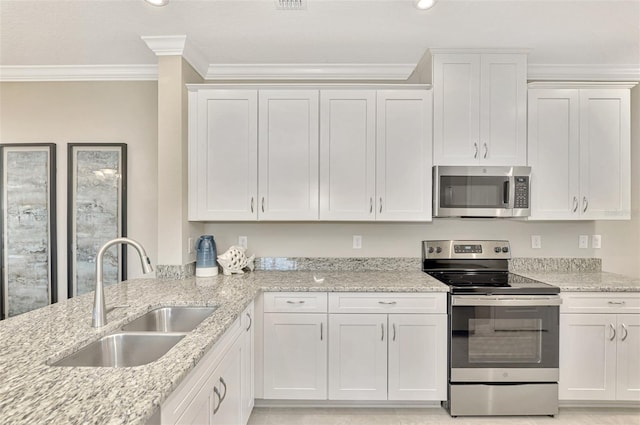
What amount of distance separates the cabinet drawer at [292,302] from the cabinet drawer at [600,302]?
1.72m

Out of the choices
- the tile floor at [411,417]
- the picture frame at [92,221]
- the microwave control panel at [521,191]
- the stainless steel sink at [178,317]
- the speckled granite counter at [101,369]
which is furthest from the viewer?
the picture frame at [92,221]

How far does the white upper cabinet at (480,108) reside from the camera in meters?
2.57

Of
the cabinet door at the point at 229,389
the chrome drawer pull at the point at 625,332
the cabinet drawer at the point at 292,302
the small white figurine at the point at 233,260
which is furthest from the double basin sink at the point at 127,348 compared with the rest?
the chrome drawer pull at the point at 625,332

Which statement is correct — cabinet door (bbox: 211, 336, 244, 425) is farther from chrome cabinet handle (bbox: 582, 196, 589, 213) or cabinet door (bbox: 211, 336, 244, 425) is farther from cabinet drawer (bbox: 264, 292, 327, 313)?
chrome cabinet handle (bbox: 582, 196, 589, 213)

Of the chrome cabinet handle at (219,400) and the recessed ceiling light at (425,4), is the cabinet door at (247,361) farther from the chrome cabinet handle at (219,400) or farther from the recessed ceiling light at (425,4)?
the recessed ceiling light at (425,4)

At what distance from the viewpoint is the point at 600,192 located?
2.63 m

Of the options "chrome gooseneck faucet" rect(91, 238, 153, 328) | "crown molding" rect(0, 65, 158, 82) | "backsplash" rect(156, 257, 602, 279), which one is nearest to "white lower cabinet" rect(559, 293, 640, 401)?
"backsplash" rect(156, 257, 602, 279)

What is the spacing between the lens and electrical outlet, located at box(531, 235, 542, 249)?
9.68ft

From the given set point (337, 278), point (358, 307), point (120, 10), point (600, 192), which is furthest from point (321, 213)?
point (600, 192)

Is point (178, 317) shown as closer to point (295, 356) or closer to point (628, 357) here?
point (295, 356)

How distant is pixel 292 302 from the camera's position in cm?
237

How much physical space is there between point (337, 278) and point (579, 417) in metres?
1.92

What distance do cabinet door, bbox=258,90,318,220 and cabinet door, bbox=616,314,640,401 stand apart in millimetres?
2303

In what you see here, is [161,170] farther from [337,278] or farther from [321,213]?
[337,278]
